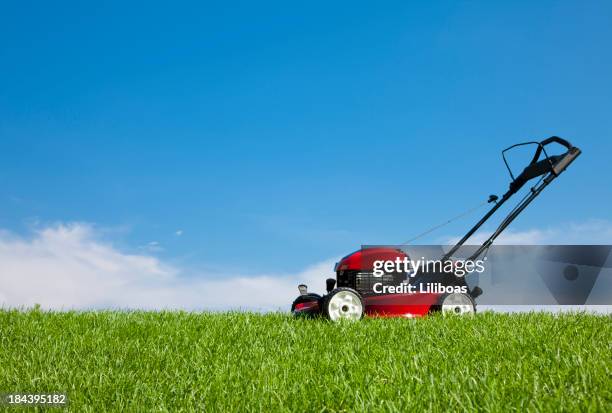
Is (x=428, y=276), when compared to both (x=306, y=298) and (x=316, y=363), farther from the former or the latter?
(x=316, y=363)

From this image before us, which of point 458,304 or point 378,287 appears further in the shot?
point 378,287

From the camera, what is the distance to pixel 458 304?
8398 mm

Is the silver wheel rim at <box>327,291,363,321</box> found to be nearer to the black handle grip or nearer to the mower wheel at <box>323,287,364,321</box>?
the mower wheel at <box>323,287,364,321</box>

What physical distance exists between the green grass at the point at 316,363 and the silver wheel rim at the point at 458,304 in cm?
64

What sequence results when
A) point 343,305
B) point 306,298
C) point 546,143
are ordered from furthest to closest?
point 306,298 < point 546,143 < point 343,305

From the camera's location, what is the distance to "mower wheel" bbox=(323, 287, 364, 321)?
7875 millimetres

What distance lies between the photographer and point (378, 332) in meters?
6.64

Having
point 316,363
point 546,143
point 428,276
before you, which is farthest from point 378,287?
point 316,363

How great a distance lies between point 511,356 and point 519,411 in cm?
169

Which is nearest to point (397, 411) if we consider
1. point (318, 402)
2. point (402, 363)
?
point (318, 402)

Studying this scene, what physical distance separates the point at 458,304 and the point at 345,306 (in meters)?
1.70

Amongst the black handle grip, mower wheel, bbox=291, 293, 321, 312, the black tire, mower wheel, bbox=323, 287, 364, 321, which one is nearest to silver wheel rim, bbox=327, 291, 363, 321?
mower wheel, bbox=323, 287, 364, 321

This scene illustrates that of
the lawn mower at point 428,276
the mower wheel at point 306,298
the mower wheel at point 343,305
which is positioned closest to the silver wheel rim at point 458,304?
the lawn mower at point 428,276

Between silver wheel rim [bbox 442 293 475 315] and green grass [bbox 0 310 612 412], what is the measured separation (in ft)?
2.10
